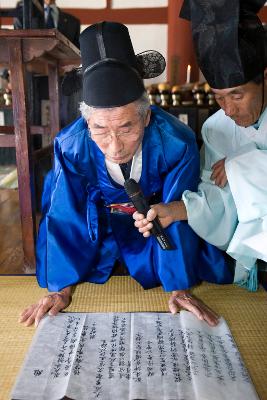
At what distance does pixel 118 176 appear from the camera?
167 cm

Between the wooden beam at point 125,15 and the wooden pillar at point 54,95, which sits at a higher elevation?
the wooden beam at point 125,15

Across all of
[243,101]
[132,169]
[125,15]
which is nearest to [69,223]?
[132,169]

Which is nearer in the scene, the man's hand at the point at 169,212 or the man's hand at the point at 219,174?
the man's hand at the point at 169,212

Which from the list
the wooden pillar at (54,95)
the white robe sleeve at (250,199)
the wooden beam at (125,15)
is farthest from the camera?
the wooden beam at (125,15)

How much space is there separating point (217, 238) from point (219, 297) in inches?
9.8

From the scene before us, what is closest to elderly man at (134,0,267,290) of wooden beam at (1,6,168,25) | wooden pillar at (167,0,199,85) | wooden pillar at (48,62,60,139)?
wooden pillar at (48,62,60,139)

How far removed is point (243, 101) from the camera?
1565 mm

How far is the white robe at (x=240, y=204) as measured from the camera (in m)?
1.58

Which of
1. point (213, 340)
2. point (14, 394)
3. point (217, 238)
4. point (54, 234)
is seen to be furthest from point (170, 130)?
point (14, 394)

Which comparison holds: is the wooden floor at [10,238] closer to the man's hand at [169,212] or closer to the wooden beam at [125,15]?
the man's hand at [169,212]

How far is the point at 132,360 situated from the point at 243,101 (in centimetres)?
104

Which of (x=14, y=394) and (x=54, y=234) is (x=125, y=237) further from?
(x=14, y=394)

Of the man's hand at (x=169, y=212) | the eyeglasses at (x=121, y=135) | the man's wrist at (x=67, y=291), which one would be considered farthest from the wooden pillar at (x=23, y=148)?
the man's hand at (x=169, y=212)

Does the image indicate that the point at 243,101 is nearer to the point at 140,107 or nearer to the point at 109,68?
the point at 140,107
